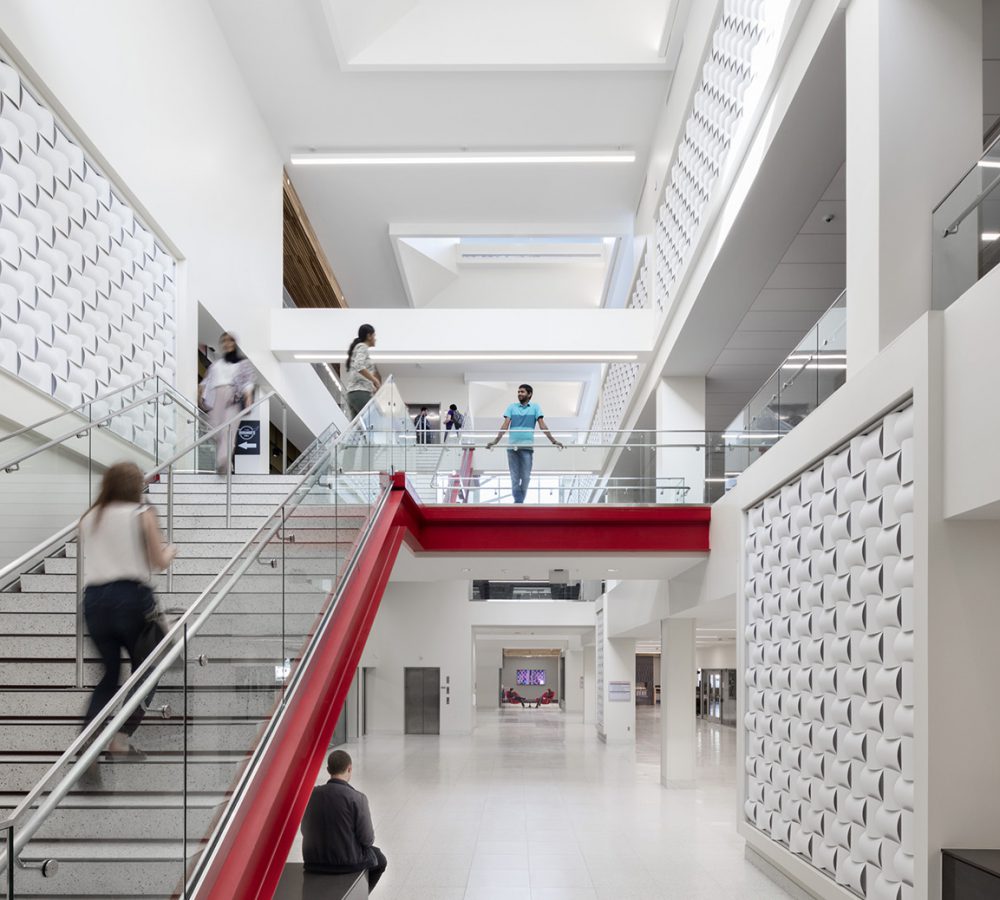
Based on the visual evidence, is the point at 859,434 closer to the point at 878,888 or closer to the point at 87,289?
the point at 878,888

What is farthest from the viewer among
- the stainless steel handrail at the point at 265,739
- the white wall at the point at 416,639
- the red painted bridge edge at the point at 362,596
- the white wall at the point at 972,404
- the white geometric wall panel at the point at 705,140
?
the white wall at the point at 416,639

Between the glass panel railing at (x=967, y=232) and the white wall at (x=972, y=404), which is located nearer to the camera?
the white wall at (x=972, y=404)

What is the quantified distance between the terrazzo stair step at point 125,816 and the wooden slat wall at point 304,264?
14577 mm

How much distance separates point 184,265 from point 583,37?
20.4 ft

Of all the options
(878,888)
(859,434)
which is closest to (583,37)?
(859,434)

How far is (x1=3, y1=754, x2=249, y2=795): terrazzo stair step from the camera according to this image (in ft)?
9.40

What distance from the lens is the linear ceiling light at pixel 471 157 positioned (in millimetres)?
15820

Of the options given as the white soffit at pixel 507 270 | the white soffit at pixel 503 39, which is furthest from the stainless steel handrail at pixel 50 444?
the white soffit at pixel 507 270

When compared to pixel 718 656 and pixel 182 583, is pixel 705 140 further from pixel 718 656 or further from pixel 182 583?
pixel 718 656

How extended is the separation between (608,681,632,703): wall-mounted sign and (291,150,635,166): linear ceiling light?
438 inches

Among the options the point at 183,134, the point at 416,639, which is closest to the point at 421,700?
the point at 416,639

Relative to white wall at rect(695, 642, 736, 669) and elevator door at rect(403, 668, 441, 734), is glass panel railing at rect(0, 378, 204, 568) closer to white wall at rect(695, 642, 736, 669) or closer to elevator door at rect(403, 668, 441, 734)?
elevator door at rect(403, 668, 441, 734)

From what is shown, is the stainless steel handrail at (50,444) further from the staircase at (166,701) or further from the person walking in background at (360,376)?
the person walking in background at (360,376)

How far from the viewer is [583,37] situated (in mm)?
13695
